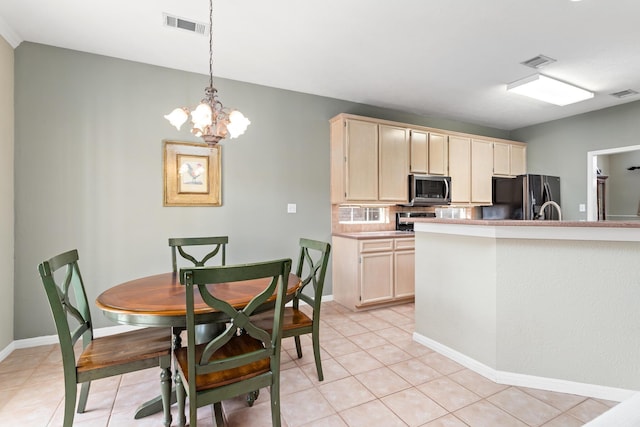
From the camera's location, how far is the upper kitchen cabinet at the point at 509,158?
5117 mm

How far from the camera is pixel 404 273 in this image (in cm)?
391

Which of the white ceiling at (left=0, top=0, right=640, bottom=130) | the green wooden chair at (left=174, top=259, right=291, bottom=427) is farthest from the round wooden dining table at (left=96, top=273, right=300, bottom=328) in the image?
→ the white ceiling at (left=0, top=0, right=640, bottom=130)

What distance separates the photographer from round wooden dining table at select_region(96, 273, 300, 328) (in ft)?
4.94

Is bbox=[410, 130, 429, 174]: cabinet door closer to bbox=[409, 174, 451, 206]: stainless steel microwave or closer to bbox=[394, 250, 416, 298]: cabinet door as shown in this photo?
bbox=[409, 174, 451, 206]: stainless steel microwave

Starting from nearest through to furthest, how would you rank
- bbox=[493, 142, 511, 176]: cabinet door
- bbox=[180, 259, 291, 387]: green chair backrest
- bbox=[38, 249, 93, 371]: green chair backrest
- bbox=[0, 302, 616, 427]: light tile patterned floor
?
bbox=[180, 259, 291, 387]: green chair backrest < bbox=[38, 249, 93, 371]: green chair backrest < bbox=[0, 302, 616, 427]: light tile patterned floor < bbox=[493, 142, 511, 176]: cabinet door

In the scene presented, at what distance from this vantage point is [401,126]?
422cm

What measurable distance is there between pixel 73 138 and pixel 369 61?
115 inches

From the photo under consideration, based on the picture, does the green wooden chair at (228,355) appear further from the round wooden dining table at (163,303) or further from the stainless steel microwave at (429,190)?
the stainless steel microwave at (429,190)

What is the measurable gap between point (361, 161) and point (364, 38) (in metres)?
1.53

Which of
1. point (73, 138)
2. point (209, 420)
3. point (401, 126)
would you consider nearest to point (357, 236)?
point (401, 126)

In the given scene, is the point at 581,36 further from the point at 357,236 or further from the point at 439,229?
the point at 357,236

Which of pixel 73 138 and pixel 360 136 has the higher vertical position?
pixel 360 136

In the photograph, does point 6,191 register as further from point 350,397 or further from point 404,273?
point 404,273

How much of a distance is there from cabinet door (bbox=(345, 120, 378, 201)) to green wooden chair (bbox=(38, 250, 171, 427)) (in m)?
2.64
